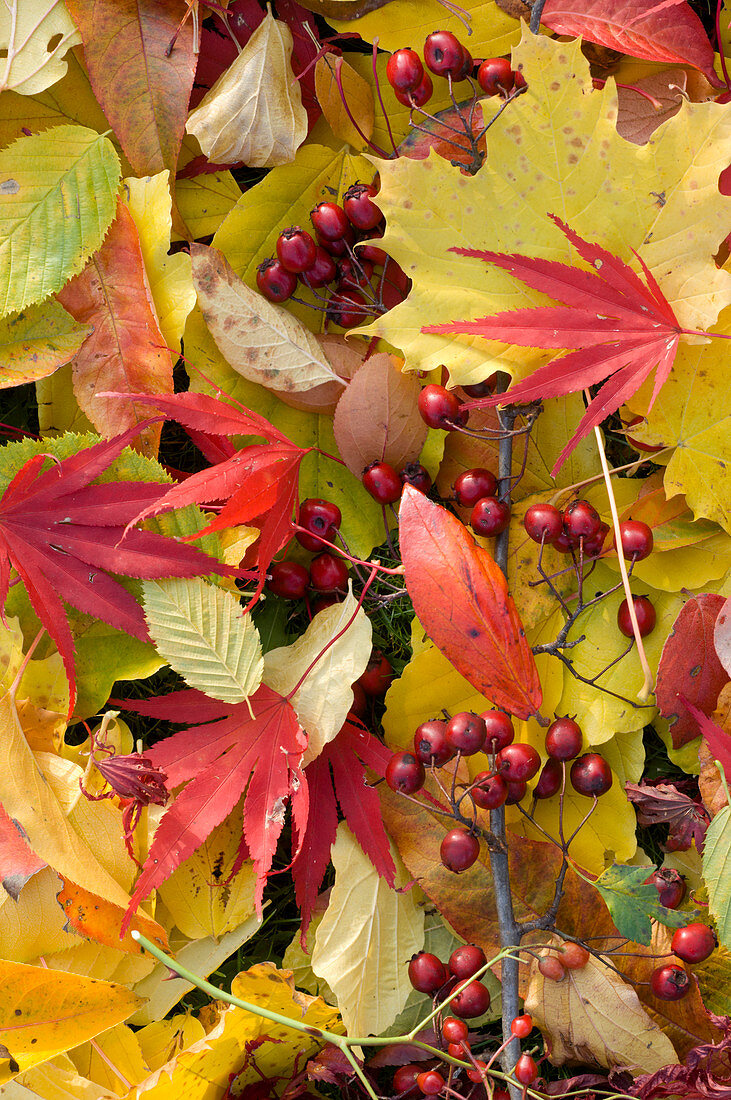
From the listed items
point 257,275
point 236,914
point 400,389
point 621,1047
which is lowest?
point 621,1047

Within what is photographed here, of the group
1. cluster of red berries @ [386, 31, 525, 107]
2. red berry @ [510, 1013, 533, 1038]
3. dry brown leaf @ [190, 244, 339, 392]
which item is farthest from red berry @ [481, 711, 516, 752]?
cluster of red berries @ [386, 31, 525, 107]

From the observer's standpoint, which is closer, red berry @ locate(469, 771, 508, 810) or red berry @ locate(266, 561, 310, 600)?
red berry @ locate(469, 771, 508, 810)

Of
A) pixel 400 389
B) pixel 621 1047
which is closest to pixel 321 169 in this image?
pixel 400 389

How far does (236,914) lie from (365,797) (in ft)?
0.56

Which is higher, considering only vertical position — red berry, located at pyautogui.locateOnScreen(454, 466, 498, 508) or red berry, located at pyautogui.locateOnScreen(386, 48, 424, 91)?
red berry, located at pyautogui.locateOnScreen(386, 48, 424, 91)

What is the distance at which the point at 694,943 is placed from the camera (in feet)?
2.56

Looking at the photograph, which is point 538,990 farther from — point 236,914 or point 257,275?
point 257,275

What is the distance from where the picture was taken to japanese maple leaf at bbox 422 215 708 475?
744mm

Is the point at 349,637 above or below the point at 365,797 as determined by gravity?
above

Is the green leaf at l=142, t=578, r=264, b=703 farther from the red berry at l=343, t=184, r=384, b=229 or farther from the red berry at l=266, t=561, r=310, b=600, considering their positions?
the red berry at l=343, t=184, r=384, b=229

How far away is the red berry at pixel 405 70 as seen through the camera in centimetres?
84

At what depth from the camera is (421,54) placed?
920 millimetres

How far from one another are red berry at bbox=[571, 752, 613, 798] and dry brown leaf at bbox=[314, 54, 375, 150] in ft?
2.14

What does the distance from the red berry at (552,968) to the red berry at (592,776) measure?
15 cm
